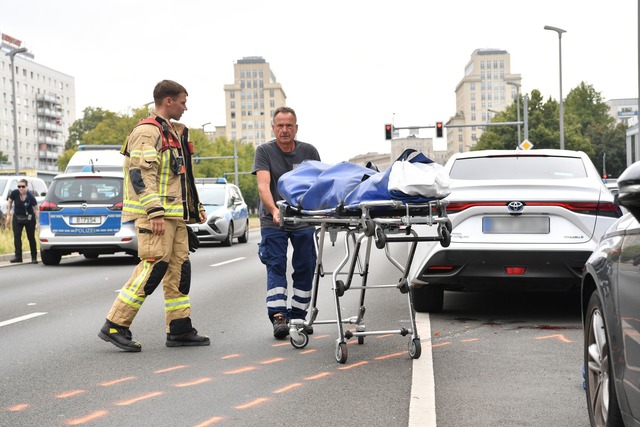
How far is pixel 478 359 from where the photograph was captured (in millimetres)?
6512

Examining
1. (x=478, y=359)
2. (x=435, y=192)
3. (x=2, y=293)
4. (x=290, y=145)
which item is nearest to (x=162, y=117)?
(x=290, y=145)

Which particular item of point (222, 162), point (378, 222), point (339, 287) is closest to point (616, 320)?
point (378, 222)

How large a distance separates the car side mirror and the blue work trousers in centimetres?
449

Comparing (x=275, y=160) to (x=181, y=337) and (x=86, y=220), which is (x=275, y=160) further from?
(x=86, y=220)

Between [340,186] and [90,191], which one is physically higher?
[340,186]

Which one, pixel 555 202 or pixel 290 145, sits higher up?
pixel 290 145

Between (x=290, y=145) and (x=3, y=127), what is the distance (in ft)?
430

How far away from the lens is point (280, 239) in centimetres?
756

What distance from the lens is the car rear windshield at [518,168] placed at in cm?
873

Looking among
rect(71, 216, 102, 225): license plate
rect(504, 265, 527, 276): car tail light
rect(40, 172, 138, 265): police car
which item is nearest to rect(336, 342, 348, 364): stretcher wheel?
rect(504, 265, 527, 276): car tail light

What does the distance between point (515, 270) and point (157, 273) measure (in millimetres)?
2992

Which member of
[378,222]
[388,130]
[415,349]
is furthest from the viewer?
[388,130]

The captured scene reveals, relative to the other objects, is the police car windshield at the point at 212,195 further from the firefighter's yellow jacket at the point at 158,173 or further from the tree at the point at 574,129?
the tree at the point at 574,129

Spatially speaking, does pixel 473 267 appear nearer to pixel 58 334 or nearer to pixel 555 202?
pixel 555 202
